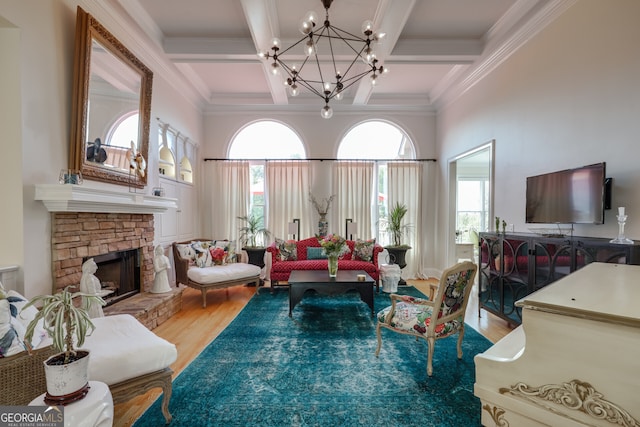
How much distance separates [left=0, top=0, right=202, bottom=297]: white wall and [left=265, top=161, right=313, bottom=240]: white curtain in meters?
3.57

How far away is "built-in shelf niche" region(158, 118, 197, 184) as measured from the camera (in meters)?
4.48

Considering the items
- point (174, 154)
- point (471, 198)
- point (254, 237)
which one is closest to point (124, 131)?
point (174, 154)

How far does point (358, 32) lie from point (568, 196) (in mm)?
3069

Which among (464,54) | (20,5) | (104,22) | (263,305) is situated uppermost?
(464,54)

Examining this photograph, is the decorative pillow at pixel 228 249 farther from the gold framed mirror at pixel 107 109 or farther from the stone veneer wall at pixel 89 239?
the gold framed mirror at pixel 107 109

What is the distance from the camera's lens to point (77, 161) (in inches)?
102

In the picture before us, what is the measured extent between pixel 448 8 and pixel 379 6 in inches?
33.0

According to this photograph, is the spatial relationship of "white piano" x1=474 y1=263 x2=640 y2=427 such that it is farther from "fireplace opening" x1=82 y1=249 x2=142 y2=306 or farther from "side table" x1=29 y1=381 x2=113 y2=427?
"fireplace opening" x1=82 y1=249 x2=142 y2=306

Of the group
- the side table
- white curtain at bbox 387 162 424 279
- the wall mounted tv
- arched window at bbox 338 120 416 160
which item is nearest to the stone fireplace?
the side table

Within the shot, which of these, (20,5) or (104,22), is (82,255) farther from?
(104,22)

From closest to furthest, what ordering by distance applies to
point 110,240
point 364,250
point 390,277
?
point 110,240
point 390,277
point 364,250

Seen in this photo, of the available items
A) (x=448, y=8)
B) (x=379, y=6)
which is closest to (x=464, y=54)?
(x=448, y=8)

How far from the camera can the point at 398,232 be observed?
5.65m

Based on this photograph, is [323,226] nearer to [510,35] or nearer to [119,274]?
[119,274]
